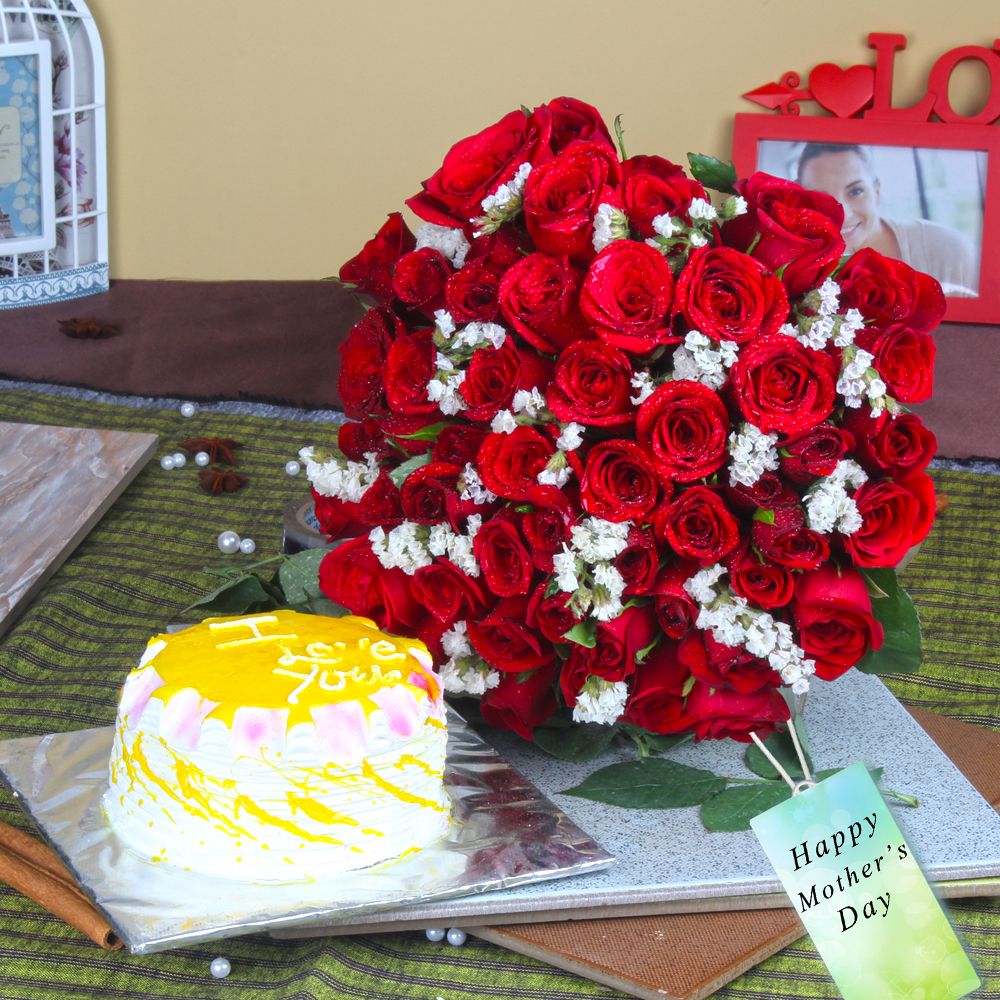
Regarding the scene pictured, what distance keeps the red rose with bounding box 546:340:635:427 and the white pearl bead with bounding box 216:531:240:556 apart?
63 centimetres

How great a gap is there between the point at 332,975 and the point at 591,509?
30 centimetres

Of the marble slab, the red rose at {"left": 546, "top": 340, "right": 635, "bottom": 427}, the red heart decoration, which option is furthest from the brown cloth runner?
the red rose at {"left": 546, "top": 340, "right": 635, "bottom": 427}

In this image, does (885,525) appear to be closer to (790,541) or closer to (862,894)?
(790,541)

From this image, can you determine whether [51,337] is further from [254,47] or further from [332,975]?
[332,975]

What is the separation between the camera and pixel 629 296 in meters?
0.80

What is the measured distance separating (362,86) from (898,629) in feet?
4.63

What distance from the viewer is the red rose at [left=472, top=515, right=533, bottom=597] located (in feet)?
2.68

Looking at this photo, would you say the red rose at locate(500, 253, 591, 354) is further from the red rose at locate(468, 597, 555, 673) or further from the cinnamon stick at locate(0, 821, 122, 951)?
the cinnamon stick at locate(0, 821, 122, 951)

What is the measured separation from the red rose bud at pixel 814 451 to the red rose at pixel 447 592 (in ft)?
0.68

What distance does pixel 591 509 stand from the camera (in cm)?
79

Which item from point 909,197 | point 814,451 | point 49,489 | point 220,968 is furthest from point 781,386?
point 909,197

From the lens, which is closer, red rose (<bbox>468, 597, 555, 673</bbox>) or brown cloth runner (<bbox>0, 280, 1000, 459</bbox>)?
red rose (<bbox>468, 597, 555, 673</bbox>)

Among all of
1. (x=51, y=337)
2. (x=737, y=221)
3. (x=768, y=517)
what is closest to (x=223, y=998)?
(x=768, y=517)

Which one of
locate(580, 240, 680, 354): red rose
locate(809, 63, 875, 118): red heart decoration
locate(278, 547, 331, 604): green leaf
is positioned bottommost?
locate(278, 547, 331, 604): green leaf
